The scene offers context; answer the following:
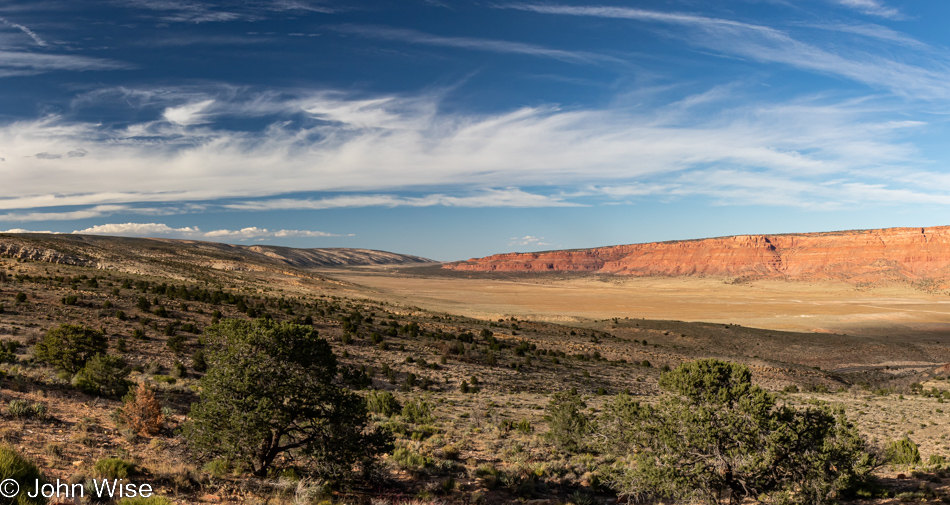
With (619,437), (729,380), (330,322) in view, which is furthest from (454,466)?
(330,322)

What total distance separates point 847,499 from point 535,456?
769 centimetres

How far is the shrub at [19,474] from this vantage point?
5.72 meters

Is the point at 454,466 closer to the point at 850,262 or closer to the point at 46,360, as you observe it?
the point at 46,360

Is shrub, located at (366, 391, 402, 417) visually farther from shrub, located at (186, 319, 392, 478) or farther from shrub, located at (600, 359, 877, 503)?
shrub, located at (600, 359, 877, 503)

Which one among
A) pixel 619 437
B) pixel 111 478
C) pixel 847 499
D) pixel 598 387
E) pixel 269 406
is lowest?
pixel 598 387

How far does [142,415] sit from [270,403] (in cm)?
493

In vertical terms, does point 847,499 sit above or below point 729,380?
below

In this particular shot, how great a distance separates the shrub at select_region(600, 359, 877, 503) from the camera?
9.35 metres

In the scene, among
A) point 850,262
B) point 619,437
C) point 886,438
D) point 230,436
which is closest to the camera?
point 230,436

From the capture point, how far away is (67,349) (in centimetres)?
1706

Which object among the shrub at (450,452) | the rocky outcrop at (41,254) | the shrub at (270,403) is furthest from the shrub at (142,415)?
the rocky outcrop at (41,254)

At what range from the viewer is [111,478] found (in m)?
7.66

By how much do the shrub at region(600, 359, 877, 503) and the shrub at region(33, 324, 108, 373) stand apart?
1912 centimetres

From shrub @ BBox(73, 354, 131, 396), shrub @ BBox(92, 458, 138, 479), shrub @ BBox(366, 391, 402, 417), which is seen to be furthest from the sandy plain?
shrub @ BBox(92, 458, 138, 479)
